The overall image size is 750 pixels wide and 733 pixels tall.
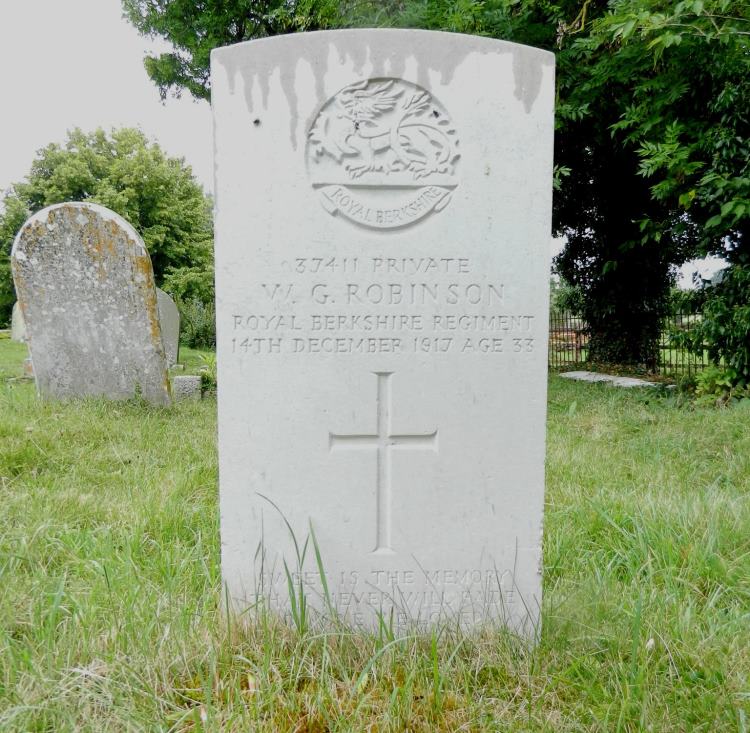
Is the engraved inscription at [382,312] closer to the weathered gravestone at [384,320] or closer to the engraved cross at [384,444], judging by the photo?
the weathered gravestone at [384,320]

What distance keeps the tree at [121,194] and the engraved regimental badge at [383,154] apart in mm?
21120

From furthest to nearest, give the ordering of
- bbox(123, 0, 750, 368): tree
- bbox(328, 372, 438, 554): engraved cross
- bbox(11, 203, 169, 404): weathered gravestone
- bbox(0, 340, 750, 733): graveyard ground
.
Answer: bbox(11, 203, 169, 404): weathered gravestone < bbox(123, 0, 750, 368): tree < bbox(328, 372, 438, 554): engraved cross < bbox(0, 340, 750, 733): graveyard ground

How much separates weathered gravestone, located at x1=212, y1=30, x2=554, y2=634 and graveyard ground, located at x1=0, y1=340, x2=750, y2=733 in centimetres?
25

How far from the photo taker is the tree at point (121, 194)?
23.5m

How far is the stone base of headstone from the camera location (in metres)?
7.05

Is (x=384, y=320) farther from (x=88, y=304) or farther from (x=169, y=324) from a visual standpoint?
(x=169, y=324)

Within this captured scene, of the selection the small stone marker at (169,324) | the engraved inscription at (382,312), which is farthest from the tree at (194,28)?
the engraved inscription at (382,312)

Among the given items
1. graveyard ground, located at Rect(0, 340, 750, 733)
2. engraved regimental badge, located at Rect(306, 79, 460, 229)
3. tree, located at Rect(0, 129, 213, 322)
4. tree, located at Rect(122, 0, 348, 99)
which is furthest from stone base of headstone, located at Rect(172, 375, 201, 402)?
tree, located at Rect(0, 129, 213, 322)

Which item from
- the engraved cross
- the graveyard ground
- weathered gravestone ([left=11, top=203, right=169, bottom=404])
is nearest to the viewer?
the graveyard ground

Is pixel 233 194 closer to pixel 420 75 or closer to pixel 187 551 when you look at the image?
pixel 420 75

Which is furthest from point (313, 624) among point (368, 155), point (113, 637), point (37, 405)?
point (37, 405)

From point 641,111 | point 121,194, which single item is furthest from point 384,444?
point 121,194

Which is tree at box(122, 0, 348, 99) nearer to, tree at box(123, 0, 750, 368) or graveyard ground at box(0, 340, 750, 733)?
tree at box(123, 0, 750, 368)

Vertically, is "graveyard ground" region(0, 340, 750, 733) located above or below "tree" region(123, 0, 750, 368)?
A: below
